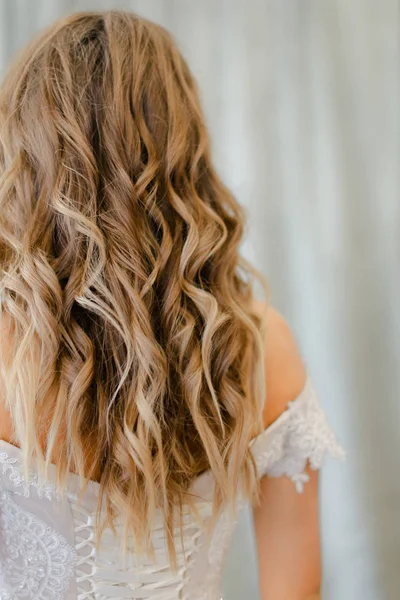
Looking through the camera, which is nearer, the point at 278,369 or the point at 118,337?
the point at 118,337

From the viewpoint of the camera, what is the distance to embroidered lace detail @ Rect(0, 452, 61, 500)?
77cm

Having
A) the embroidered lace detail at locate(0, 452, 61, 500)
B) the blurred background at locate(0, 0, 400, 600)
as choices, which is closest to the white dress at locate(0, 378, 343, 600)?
the embroidered lace detail at locate(0, 452, 61, 500)

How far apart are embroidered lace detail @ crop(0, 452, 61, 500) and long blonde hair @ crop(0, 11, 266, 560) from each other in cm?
3

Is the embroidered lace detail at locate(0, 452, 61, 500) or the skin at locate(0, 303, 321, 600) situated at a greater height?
the embroidered lace detail at locate(0, 452, 61, 500)

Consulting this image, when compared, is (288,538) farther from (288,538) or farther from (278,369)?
(278,369)

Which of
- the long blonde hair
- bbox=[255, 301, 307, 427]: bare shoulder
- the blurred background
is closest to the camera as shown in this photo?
the long blonde hair

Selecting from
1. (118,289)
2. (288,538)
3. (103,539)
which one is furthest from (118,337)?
(288,538)

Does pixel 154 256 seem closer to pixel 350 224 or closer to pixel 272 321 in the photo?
pixel 272 321

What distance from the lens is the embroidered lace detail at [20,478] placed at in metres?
0.77

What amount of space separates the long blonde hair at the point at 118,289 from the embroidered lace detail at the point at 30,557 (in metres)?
0.09

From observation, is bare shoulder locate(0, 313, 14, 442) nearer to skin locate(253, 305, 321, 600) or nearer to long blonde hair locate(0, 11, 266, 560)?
long blonde hair locate(0, 11, 266, 560)

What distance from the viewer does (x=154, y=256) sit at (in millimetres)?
808

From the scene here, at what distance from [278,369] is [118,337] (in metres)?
0.26

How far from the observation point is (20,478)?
0.78m
